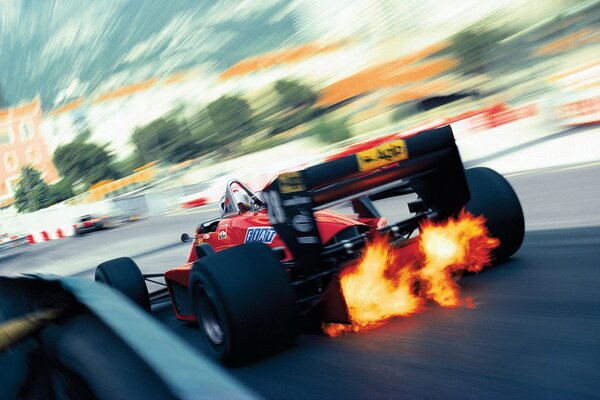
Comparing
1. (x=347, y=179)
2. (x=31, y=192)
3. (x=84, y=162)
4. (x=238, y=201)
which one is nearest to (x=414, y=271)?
(x=347, y=179)

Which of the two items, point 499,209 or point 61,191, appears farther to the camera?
point 61,191

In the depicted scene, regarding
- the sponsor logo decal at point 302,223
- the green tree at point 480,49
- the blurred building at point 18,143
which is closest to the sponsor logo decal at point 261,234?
the sponsor logo decal at point 302,223

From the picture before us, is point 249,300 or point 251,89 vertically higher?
point 251,89

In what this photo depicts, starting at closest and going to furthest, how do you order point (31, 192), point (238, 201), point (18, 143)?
point (238, 201) < point (31, 192) < point (18, 143)

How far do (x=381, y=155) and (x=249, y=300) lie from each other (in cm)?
118

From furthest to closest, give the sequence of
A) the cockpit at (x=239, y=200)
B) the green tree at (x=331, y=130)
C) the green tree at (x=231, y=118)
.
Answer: the green tree at (x=231, y=118)
the green tree at (x=331, y=130)
the cockpit at (x=239, y=200)

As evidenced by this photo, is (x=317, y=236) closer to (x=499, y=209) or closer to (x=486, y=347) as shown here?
(x=486, y=347)

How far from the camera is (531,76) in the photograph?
23922mm

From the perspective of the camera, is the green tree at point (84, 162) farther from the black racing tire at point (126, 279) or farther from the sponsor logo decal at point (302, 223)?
the sponsor logo decal at point (302, 223)

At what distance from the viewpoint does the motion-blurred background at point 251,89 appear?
70.3ft

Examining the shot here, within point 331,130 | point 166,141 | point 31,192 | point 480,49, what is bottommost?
point 331,130

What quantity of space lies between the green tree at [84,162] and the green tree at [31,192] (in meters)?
4.32

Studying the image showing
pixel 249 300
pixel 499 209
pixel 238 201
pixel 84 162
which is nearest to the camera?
pixel 249 300

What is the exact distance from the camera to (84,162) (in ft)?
176
